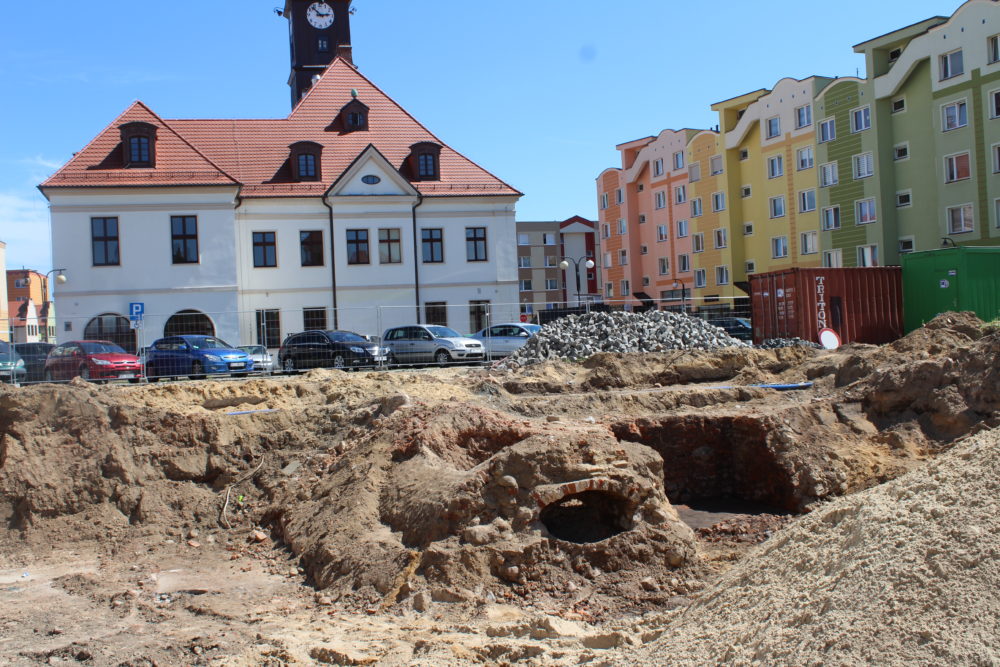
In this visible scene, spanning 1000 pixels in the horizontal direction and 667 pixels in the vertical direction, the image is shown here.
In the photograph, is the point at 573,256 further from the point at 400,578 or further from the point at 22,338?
the point at 400,578

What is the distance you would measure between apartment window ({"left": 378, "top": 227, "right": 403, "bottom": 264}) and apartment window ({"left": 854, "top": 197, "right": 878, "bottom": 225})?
21.6m

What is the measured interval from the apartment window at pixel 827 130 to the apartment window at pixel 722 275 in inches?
403

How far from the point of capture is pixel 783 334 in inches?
913

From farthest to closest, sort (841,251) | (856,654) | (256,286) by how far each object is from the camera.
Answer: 1. (841,251)
2. (256,286)
3. (856,654)

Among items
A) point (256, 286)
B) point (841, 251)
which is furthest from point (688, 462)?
point (841, 251)

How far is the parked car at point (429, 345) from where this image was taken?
1002 inches

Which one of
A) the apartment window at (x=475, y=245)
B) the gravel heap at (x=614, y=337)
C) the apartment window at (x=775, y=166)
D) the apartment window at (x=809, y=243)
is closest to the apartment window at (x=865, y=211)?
the apartment window at (x=809, y=243)

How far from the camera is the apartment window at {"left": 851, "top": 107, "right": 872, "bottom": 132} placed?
4019cm

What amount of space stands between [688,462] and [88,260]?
1102 inches

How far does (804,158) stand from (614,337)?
2953 centimetres

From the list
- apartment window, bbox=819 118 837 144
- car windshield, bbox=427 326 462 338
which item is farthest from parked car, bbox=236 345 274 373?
apartment window, bbox=819 118 837 144

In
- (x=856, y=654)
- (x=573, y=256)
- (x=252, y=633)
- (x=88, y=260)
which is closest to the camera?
(x=856, y=654)

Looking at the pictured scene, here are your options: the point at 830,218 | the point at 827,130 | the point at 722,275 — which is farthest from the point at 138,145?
the point at 722,275

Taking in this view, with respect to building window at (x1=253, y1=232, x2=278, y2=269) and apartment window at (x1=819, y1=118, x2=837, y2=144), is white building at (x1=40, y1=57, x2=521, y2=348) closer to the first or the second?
building window at (x1=253, y1=232, x2=278, y2=269)
